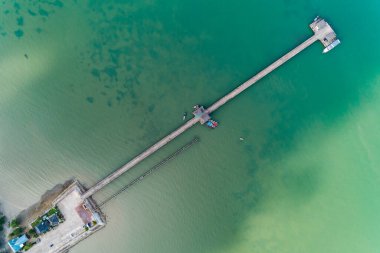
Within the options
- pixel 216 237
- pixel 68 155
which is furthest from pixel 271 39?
pixel 68 155

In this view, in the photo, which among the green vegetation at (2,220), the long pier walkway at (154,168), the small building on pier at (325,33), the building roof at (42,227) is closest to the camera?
the building roof at (42,227)

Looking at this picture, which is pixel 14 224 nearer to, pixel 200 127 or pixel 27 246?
pixel 27 246

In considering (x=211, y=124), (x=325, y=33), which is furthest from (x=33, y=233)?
(x=325, y=33)

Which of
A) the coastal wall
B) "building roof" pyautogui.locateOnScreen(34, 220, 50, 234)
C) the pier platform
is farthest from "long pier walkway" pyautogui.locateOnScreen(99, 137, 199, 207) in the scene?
"building roof" pyautogui.locateOnScreen(34, 220, 50, 234)

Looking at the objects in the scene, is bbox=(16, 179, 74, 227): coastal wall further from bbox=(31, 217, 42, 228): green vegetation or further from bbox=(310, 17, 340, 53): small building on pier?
bbox=(310, 17, 340, 53): small building on pier

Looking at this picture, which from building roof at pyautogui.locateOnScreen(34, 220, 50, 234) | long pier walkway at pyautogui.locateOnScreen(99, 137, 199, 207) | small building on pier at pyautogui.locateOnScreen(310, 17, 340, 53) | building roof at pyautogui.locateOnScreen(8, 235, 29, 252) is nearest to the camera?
building roof at pyautogui.locateOnScreen(8, 235, 29, 252)

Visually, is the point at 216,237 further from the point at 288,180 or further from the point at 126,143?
the point at 126,143

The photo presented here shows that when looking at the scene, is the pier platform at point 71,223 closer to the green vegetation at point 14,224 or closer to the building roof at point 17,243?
the building roof at point 17,243

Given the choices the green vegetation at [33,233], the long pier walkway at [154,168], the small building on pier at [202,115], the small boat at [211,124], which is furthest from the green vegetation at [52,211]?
the small boat at [211,124]
